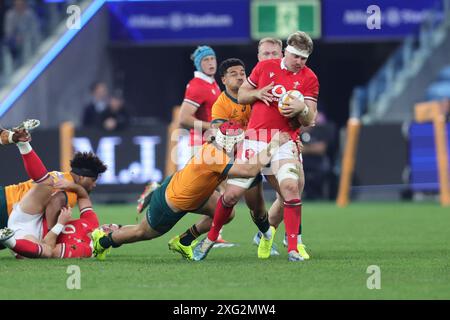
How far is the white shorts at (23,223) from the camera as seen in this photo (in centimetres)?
1171

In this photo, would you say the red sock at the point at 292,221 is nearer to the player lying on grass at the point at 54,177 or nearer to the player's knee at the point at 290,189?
the player's knee at the point at 290,189

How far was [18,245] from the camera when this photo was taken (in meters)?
11.5

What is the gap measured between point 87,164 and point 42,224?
79 cm

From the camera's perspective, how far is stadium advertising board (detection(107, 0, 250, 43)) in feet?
86.7

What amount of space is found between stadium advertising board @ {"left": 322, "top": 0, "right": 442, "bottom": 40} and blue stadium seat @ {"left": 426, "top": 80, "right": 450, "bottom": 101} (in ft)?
4.94

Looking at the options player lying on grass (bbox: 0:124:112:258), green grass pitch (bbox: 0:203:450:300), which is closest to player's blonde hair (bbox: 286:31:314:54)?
green grass pitch (bbox: 0:203:450:300)

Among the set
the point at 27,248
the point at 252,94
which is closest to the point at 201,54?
the point at 252,94

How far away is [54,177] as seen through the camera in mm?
11961

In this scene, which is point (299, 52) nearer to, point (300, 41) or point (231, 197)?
point (300, 41)

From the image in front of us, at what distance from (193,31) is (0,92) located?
445cm

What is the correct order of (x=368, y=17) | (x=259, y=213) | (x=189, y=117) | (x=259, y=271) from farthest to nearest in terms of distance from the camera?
1. (x=368, y=17)
2. (x=189, y=117)
3. (x=259, y=213)
4. (x=259, y=271)

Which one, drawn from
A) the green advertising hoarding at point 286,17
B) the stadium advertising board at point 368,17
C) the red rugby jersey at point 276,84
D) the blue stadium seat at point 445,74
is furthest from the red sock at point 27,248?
the blue stadium seat at point 445,74

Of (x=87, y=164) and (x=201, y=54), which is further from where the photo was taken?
(x=201, y=54)

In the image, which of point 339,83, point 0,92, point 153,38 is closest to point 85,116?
point 0,92
